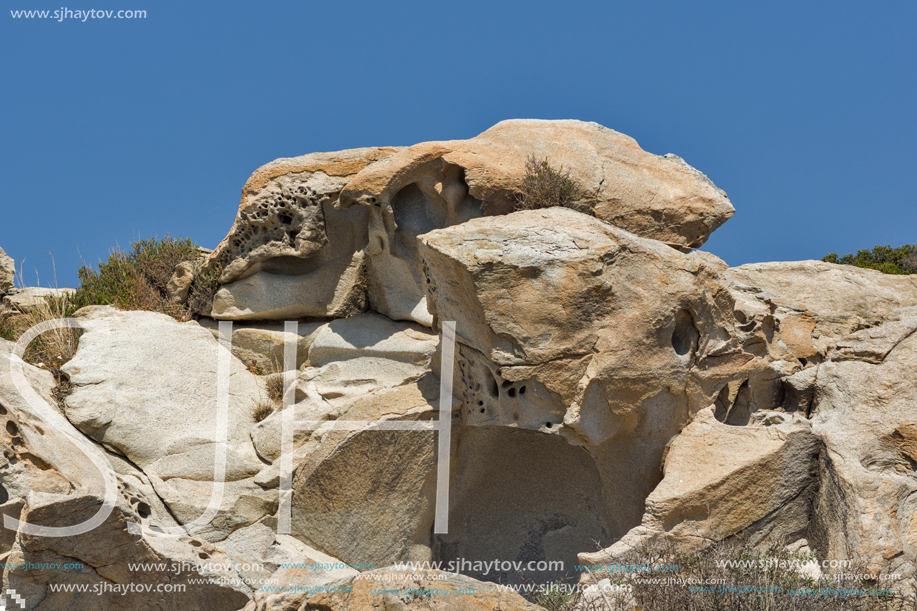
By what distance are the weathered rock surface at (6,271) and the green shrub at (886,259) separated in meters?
12.9

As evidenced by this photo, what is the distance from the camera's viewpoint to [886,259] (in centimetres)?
1576

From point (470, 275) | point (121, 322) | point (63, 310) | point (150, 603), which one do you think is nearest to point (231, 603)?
point (150, 603)

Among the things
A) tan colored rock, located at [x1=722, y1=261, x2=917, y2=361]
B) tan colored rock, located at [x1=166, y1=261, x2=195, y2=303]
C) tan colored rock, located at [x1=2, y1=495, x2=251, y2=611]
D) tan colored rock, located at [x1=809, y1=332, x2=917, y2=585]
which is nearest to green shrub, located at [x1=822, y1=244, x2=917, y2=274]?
tan colored rock, located at [x1=722, y1=261, x2=917, y2=361]

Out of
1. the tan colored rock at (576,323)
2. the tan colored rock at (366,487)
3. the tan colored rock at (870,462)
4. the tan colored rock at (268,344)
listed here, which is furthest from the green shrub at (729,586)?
the tan colored rock at (268,344)

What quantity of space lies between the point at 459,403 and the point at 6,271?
22.8 ft

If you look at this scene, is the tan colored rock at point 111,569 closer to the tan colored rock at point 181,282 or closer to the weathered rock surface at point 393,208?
the weathered rock surface at point 393,208

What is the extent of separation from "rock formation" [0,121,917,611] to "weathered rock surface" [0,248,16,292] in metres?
2.32

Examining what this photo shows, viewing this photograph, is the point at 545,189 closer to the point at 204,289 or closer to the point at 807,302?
the point at 807,302

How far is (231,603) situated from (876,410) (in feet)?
19.8

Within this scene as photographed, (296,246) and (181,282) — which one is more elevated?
(296,246)

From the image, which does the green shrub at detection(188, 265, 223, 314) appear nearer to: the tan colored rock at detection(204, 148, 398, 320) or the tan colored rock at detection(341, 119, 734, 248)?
the tan colored rock at detection(204, 148, 398, 320)

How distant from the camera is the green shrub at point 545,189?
30.0 ft

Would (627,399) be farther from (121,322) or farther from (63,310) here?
(63,310)

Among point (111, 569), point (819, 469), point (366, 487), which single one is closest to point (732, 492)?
point (819, 469)
